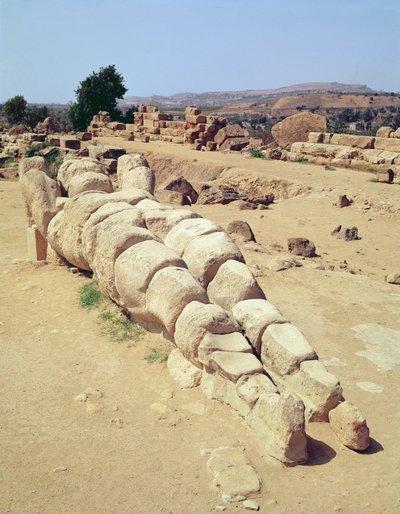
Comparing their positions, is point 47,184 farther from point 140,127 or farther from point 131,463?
→ point 140,127

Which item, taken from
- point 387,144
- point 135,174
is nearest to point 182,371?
point 135,174

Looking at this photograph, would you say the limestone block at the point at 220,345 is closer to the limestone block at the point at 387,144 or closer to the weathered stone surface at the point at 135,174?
the weathered stone surface at the point at 135,174

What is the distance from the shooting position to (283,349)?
500cm

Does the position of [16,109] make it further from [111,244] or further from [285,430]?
[285,430]

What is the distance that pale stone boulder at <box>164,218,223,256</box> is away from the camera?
6.60 meters

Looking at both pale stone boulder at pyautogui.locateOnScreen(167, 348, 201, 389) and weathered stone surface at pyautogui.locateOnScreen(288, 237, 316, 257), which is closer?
pale stone boulder at pyautogui.locateOnScreen(167, 348, 201, 389)

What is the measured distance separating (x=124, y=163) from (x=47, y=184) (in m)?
1.47

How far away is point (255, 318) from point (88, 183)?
153 inches

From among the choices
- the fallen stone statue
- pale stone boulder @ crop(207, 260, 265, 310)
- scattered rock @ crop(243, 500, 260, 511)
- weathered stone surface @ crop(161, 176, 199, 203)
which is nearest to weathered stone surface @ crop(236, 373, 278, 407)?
the fallen stone statue

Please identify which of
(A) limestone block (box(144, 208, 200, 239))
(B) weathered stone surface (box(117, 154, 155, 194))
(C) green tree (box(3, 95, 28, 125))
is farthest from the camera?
(C) green tree (box(3, 95, 28, 125))

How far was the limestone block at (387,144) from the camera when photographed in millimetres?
17391

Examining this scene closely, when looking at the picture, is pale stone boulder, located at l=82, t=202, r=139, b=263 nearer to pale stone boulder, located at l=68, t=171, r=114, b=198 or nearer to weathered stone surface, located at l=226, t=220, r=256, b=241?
pale stone boulder, located at l=68, t=171, r=114, b=198

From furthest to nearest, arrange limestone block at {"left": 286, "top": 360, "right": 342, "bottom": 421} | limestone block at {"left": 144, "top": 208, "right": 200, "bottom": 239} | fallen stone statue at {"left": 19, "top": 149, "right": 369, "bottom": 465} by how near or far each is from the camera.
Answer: limestone block at {"left": 144, "top": 208, "right": 200, "bottom": 239}
limestone block at {"left": 286, "top": 360, "right": 342, "bottom": 421}
fallen stone statue at {"left": 19, "top": 149, "right": 369, "bottom": 465}

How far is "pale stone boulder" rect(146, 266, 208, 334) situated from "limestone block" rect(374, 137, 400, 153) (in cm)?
1380
